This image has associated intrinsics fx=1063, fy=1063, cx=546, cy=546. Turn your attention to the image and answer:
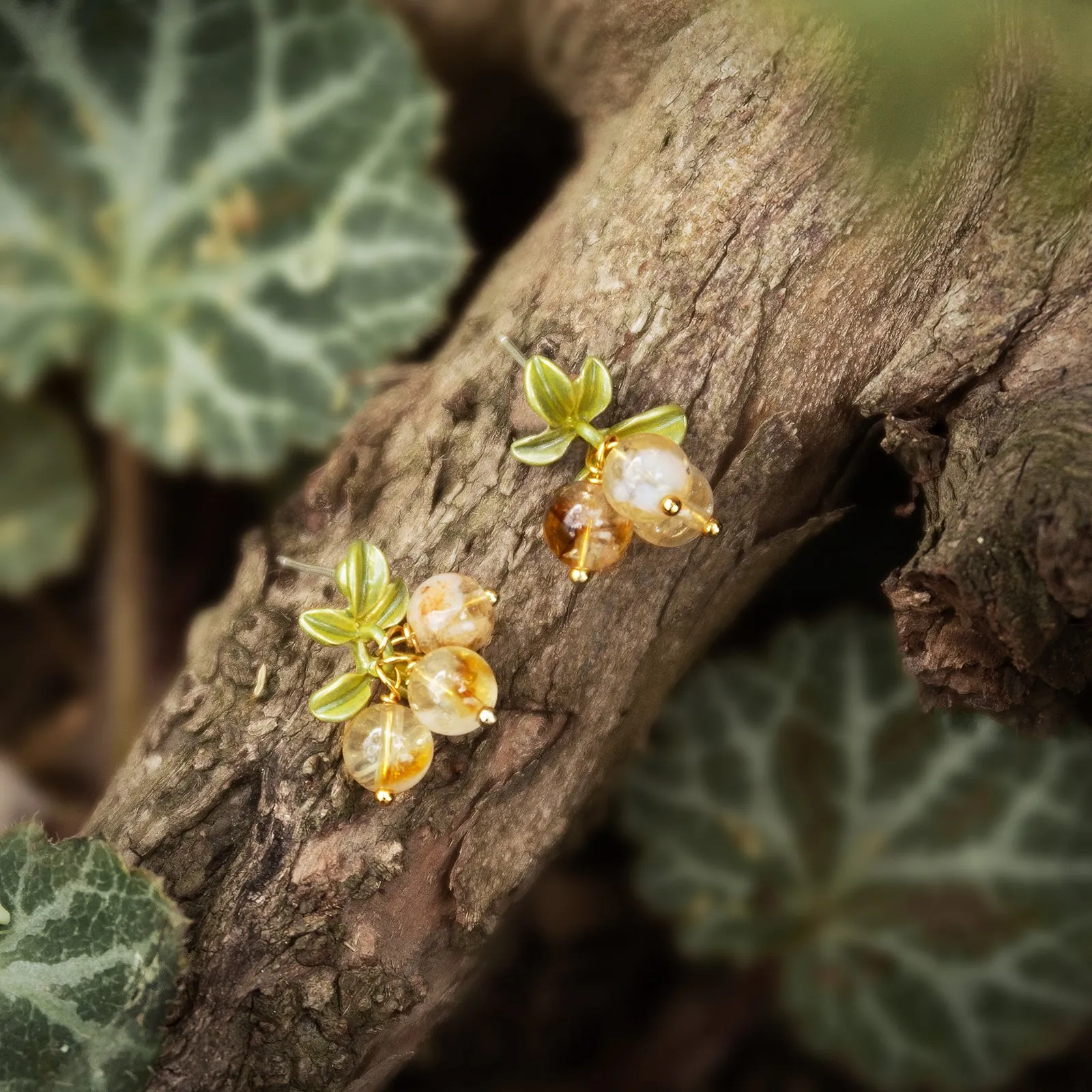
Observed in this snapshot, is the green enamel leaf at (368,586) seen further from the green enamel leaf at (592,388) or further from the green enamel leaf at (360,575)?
the green enamel leaf at (592,388)

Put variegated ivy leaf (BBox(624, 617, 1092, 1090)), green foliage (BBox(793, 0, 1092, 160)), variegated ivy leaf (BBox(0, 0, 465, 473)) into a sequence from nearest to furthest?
1. green foliage (BBox(793, 0, 1092, 160))
2. variegated ivy leaf (BBox(0, 0, 465, 473))
3. variegated ivy leaf (BBox(624, 617, 1092, 1090))

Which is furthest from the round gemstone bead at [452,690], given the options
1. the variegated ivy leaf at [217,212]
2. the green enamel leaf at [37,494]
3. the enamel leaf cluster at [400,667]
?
the green enamel leaf at [37,494]

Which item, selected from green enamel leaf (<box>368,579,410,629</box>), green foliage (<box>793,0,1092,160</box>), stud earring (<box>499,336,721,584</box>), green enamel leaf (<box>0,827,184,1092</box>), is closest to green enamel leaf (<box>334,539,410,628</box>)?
green enamel leaf (<box>368,579,410,629</box>)

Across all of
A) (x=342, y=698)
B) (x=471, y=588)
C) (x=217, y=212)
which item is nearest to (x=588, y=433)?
(x=471, y=588)

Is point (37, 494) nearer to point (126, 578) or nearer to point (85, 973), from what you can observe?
point (126, 578)

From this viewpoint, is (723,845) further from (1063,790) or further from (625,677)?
(625,677)

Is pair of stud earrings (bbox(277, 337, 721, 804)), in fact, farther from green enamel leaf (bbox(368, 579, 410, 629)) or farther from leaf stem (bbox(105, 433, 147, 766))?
leaf stem (bbox(105, 433, 147, 766))

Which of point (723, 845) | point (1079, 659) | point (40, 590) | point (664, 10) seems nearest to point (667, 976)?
point (723, 845)
